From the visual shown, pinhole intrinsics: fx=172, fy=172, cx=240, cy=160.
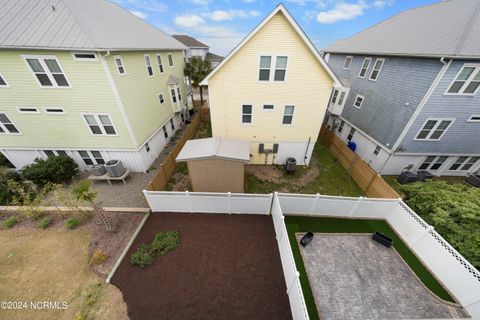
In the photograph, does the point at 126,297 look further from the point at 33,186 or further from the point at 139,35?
the point at 139,35

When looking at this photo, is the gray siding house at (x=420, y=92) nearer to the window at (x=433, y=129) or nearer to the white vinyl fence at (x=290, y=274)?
the window at (x=433, y=129)

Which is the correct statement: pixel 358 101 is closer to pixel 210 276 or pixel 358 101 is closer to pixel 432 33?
pixel 432 33

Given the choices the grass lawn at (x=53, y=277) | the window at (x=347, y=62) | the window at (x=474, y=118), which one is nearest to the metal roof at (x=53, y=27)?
the grass lawn at (x=53, y=277)

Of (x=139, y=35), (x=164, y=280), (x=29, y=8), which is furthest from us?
(x=139, y=35)

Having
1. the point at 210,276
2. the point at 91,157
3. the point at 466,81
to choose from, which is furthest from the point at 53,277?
the point at 466,81

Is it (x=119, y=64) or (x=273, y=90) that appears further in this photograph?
(x=273, y=90)

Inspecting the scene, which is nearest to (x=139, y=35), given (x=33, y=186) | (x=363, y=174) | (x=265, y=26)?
(x=265, y=26)
